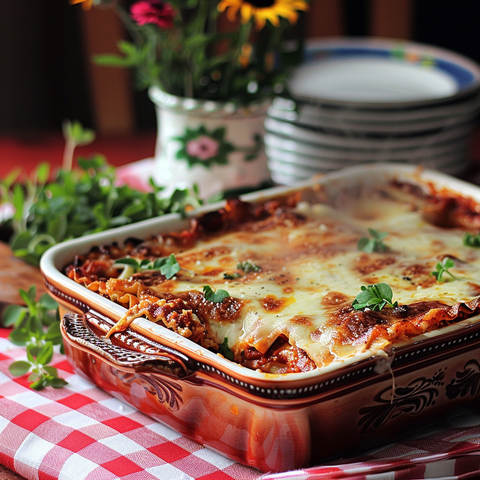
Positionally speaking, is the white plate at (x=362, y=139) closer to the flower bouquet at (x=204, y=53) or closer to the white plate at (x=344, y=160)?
the white plate at (x=344, y=160)

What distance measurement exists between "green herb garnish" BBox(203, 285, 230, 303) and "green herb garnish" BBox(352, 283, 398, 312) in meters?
0.22

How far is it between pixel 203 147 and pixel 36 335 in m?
0.69

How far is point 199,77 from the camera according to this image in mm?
1914

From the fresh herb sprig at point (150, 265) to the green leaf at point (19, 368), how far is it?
0.25 meters

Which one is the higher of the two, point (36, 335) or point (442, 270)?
point (442, 270)

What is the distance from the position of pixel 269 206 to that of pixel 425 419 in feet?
2.05

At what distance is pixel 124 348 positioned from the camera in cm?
118

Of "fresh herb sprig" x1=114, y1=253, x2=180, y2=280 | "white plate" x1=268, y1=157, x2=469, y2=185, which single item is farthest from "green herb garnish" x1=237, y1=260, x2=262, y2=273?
"white plate" x1=268, y1=157, x2=469, y2=185

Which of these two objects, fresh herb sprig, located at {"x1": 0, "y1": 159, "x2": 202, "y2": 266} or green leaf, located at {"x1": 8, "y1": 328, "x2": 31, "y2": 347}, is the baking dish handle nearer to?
green leaf, located at {"x1": 8, "y1": 328, "x2": 31, "y2": 347}

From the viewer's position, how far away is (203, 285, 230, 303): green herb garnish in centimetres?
126

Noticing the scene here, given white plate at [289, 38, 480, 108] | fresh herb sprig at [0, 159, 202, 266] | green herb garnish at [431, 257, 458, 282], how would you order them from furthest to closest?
white plate at [289, 38, 480, 108] < fresh herb sprig at [0, 159, 202, 266] < green herb garnish at [431, 257, 458, 282]

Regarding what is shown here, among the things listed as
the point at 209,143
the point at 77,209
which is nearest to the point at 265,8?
the point at 209,143

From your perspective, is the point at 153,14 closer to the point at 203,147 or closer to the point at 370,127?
the point at 203,147

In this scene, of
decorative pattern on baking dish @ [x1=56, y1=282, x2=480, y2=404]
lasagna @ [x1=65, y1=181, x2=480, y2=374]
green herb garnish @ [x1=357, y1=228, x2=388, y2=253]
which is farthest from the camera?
green herb garnish @ [x1=357, y1=228, x2=388, y2=253]
